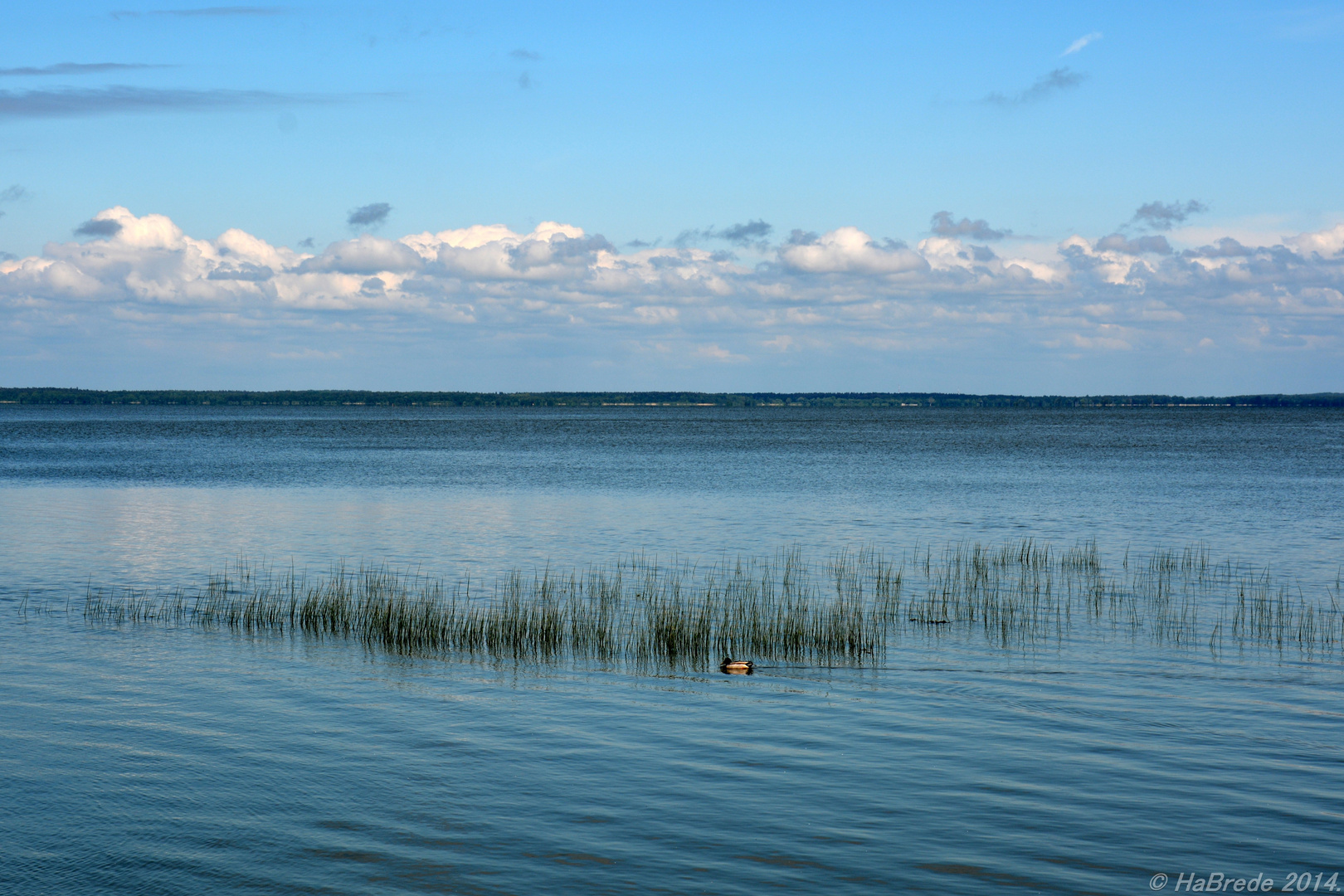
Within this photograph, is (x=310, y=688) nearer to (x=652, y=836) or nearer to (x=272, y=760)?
(x=272, y=760)

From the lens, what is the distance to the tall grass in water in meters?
17.7

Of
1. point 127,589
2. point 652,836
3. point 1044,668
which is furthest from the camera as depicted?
point 127,589

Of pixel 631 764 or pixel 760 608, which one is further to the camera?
pixel 760 608

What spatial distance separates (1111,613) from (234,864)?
1668cm

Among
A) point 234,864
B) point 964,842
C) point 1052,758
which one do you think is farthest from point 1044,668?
point 234,864

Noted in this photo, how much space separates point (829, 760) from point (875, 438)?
104996 millimetres

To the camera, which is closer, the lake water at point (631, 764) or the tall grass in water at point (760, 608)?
the lake water at point (631, 764)

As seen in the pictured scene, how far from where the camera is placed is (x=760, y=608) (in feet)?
66.6

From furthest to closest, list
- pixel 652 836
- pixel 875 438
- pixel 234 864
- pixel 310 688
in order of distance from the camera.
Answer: pixel 875 438 < pixel 310 688 < pixel 652 836 < pixel 234 864

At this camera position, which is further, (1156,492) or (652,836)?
(1156,492)

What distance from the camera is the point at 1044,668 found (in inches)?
649

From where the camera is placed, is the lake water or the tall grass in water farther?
the tall grass in water

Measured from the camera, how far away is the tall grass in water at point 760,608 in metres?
17.7

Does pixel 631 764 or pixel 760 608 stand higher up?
pixel 760 608
